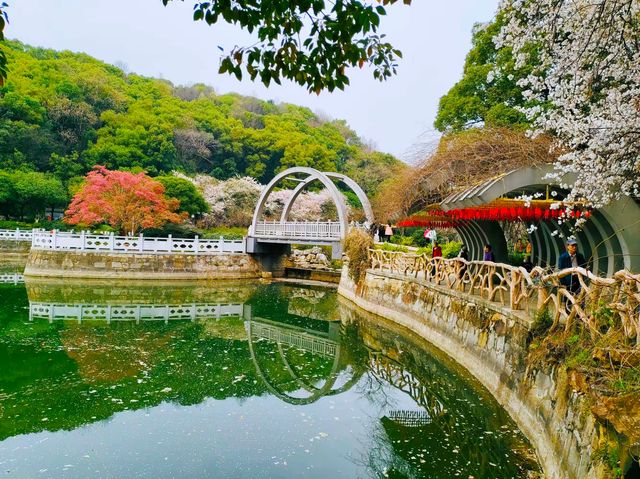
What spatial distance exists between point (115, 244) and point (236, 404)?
1836cm

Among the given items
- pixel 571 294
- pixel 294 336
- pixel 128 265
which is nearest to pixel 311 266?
pixel 128 265

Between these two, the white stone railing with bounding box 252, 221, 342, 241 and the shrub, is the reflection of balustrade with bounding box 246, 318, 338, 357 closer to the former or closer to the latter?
the shrub

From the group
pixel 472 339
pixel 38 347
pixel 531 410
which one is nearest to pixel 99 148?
pixel 38 347

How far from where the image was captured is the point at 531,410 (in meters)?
6.46

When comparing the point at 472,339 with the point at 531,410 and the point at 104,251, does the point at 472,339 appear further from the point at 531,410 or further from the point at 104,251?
the point at 104,251

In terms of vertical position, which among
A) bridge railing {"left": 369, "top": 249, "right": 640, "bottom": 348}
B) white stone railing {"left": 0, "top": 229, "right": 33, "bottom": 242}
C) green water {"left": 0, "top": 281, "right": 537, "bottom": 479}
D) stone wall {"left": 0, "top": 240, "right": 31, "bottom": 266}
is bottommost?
green water {"left": 0, "top": 281, "right": 537, "bottom": 479}

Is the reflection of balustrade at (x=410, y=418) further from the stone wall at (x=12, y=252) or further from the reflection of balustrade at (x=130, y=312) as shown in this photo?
the stone wall at (x=12, y=252)

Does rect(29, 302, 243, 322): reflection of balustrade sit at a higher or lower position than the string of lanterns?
lower

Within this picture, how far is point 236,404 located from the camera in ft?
26.9

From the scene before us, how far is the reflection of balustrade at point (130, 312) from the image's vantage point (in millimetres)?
15469

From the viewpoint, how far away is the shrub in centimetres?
1844

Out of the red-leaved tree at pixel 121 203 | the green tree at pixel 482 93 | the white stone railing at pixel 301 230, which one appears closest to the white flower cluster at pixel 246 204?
the red-leaved tree at pixel 121 203

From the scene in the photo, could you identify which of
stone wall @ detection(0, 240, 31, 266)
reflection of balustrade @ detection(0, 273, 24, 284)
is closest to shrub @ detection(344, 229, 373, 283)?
reflection of balustrade @ detection(0, 273, 24, 284)

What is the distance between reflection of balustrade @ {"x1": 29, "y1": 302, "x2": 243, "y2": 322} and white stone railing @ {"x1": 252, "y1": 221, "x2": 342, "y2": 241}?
600 cm
